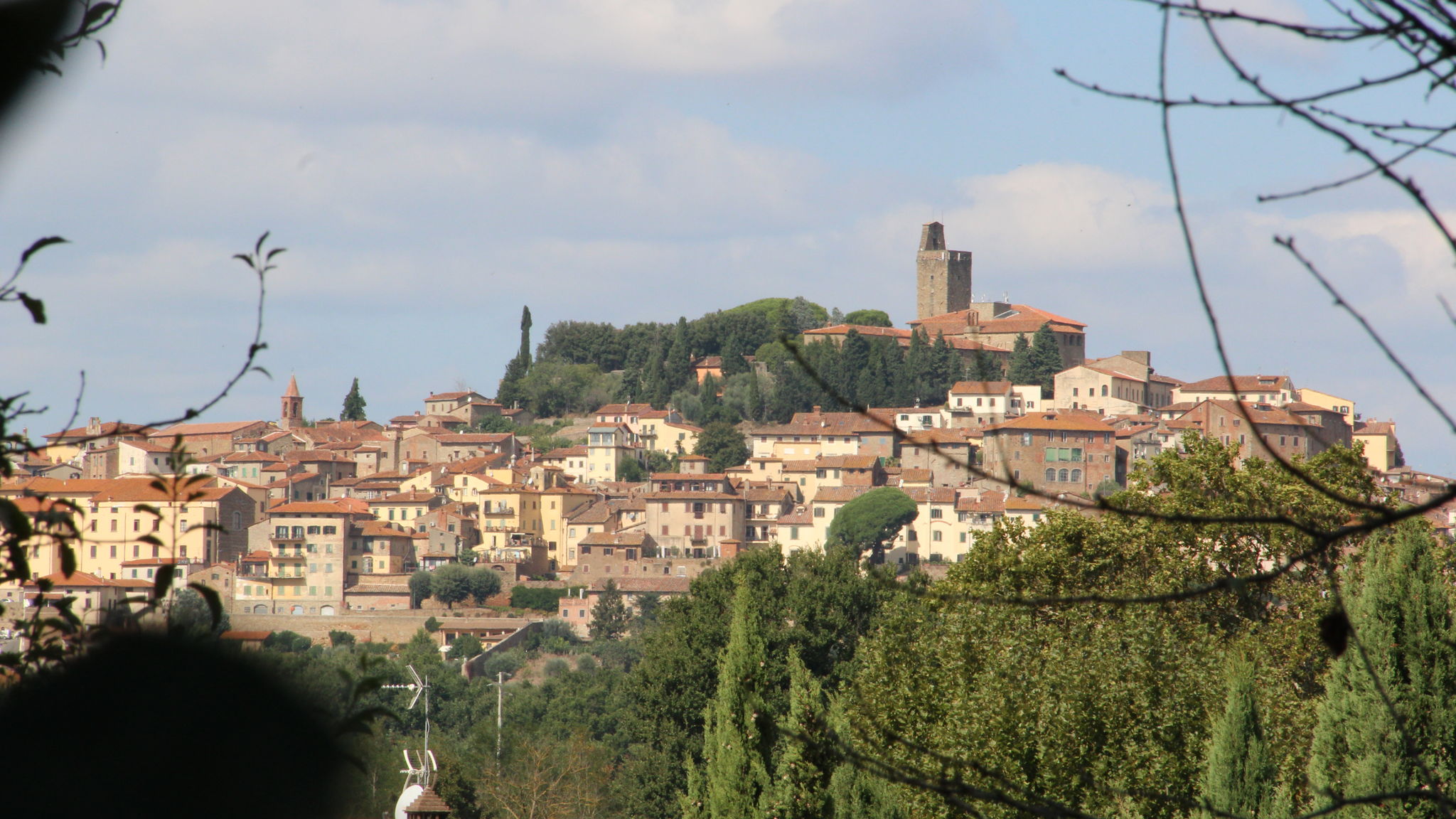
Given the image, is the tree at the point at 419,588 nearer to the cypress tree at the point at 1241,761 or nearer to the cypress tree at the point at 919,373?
the cypress tree at the point at 919,373

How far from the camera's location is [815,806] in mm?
12773

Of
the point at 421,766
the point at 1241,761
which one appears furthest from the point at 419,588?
the point at 1241,761

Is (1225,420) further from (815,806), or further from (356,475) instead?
(815,806)

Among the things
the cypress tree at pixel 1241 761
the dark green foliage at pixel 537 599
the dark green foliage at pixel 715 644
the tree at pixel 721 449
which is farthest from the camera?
the tree at pixel 721 449

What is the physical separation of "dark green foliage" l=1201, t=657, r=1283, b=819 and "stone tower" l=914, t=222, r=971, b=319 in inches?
3921

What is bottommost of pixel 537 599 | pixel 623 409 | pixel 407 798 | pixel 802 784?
pixel 537 599

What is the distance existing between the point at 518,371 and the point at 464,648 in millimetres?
44520

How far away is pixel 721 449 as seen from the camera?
8475cm

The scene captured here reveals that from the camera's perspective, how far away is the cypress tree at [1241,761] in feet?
34.6

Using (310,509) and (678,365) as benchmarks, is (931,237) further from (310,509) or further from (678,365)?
(310,509)

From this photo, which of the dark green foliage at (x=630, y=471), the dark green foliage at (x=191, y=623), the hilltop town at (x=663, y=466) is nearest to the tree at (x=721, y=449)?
the hilltop town at (x=663, y=466)

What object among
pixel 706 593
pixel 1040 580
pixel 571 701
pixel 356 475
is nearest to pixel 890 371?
pixel 356 475

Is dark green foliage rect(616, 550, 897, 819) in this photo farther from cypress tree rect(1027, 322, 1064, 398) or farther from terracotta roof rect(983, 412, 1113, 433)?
cypress tree rect(1027, 322, 1064, 398)

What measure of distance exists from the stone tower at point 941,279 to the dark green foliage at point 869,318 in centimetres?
292
